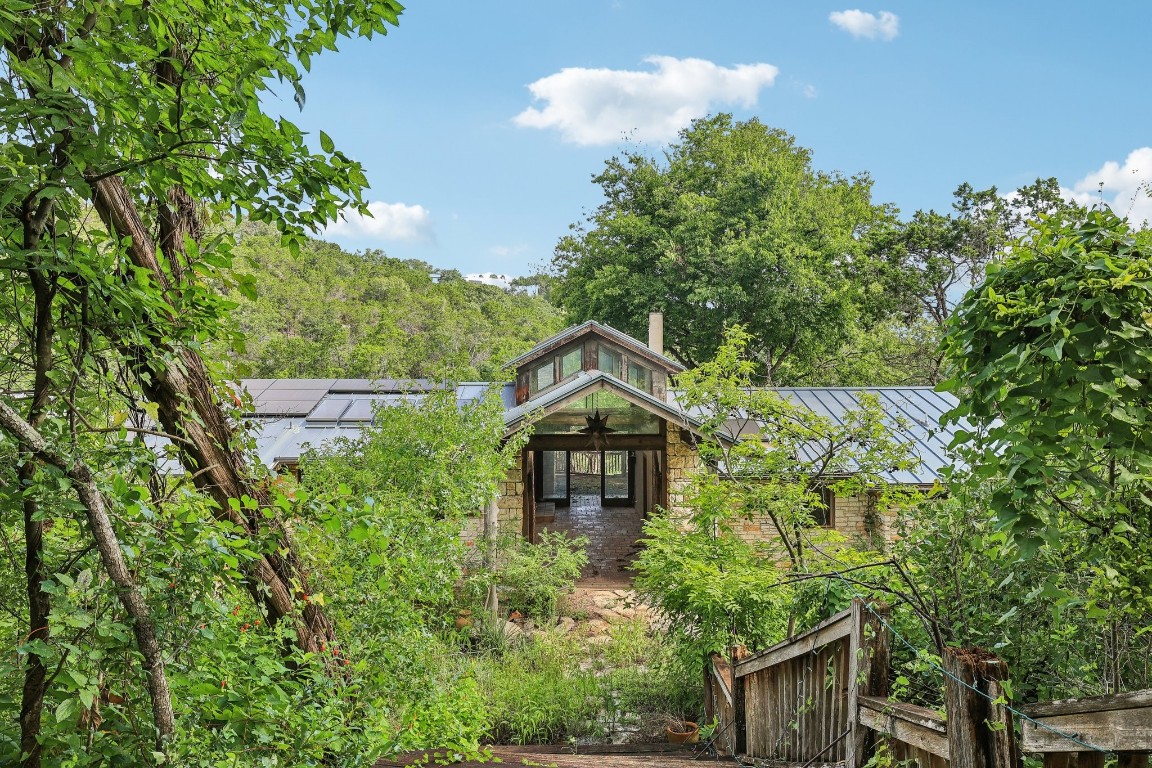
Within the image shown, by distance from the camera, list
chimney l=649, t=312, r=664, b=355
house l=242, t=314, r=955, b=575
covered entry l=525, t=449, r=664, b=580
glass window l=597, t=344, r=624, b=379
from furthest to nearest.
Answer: chimney l=649, t=312, r=664, b=355
glass window l=597, t=344, r=624, b=379
covered entry l=525, t=449, r=664, b=580
house l=242, t=314, r=955, b=575

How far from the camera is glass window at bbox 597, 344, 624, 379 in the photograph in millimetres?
15195

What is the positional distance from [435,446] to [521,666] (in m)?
3.36

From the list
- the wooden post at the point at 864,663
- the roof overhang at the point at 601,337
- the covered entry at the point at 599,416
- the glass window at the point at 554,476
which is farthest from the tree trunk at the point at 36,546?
the glass window at the point at 554,476

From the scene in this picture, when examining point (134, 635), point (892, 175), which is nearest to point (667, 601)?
point (134, 635)

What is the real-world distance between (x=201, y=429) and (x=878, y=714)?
3.15 meters

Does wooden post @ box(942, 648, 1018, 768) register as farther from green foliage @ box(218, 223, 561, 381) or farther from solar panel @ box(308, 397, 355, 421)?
green foliage @ box(218, 223, 561, 381)

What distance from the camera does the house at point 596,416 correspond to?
40.4 ft

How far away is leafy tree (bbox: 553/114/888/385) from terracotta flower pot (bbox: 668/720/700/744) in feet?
46.8

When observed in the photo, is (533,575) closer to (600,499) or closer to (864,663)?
(864,663)

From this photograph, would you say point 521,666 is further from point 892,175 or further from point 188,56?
point 892,175

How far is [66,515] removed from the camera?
200 cm

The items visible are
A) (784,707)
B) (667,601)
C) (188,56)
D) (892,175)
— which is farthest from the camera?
(892,175)

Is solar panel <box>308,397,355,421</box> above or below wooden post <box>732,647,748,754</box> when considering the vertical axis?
above

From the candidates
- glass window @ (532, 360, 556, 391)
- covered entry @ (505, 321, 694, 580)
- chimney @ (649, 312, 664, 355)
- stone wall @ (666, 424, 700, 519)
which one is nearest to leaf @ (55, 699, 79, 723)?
covered entry @ (505, 321, 694, 580)
